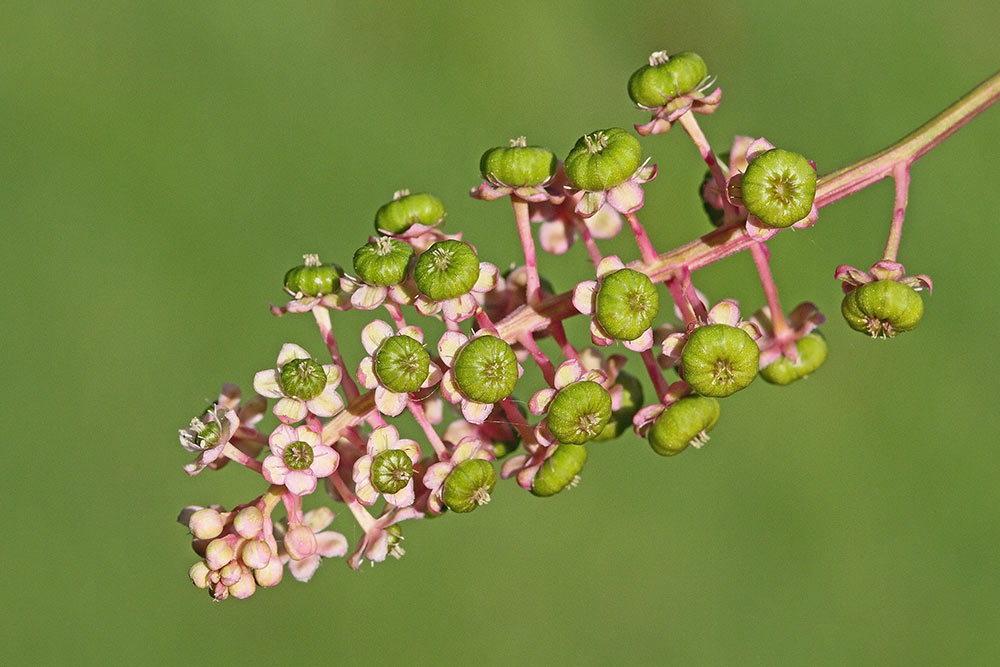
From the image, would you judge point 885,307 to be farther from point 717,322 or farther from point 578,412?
point 578,412

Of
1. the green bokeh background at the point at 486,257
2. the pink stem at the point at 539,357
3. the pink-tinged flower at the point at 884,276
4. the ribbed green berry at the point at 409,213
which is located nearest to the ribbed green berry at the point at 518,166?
the ribbed green berry at the point at 409,213

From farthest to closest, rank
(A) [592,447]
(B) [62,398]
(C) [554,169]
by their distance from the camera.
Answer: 1. (B) [62,398]
2. (A) [592,447]
3. (C) [554,169]

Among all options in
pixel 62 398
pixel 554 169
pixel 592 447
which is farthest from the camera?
pixel 62 398

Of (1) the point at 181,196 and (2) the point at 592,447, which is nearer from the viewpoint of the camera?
(2) the point at 592,447

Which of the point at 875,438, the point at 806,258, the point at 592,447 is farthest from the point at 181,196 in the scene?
the point at 875,438

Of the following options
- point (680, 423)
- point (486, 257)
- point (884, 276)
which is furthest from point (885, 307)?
point (486, 257)

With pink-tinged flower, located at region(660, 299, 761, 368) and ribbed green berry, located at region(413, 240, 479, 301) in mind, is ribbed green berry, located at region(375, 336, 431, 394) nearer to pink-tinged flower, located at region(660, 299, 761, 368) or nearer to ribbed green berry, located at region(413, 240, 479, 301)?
ribbed green berry, located at region(413, 240, 479, 301)

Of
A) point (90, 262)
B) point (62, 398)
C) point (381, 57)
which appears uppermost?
point (381, 57)

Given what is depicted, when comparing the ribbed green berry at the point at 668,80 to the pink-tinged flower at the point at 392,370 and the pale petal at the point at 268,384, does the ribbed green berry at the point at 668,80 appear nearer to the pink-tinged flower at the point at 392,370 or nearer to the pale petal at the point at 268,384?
the pink-tinged flower at the point at 392,370

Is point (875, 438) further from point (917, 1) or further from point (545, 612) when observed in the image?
point (917, 1)
